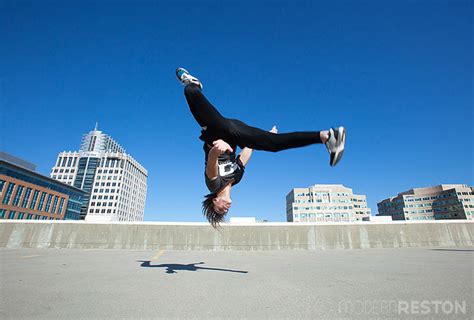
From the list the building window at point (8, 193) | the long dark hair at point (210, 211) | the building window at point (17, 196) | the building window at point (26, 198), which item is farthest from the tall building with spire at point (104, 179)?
the long dark hair at point (210, 211)

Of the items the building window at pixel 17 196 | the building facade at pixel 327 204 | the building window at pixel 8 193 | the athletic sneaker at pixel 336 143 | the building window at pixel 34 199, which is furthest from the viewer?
the building facade at pixel 327 204

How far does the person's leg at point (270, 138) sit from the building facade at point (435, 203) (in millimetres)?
120348

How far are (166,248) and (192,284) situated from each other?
7201 mm

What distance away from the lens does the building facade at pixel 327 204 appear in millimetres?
111000

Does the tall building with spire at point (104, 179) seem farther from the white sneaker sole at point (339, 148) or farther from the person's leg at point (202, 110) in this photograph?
the white sneaker sole at point (339, 148)

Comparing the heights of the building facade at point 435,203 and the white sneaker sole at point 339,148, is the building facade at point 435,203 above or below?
above

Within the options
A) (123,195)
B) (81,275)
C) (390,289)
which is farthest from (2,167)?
(390,289)

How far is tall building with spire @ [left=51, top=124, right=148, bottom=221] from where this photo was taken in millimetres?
103812

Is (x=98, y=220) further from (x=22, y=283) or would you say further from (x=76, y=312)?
(x=76, y=312)

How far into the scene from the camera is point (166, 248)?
912cm

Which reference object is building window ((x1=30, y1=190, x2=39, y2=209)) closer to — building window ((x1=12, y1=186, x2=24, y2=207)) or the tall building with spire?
building window ((x1=12, y1=186, x2=24, y2=207))

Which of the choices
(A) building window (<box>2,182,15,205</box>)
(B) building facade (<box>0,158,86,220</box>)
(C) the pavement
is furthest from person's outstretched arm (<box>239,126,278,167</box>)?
(A) building window (<box>2,182,15,205</box>)

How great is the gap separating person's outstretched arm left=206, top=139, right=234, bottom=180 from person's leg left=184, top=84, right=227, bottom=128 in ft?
1.16

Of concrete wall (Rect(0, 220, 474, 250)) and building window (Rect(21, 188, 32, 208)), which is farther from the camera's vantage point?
building window (Rect(21, 188, 32, 208))
